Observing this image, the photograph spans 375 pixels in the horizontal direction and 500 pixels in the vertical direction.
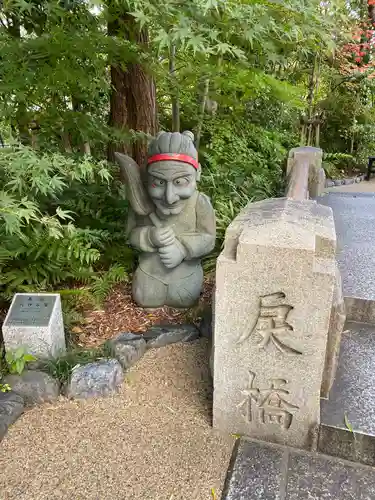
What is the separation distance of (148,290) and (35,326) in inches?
44.8

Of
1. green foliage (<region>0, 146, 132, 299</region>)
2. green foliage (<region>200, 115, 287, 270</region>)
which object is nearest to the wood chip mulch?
green foliage (<region>0, 146, 132, 299</region>)

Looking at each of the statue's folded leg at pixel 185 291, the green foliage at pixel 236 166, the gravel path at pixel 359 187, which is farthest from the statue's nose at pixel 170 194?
the gravel path at pixel 359 187

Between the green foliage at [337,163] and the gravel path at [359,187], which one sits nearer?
the gravel path at [359,187]

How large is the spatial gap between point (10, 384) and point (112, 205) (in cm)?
234

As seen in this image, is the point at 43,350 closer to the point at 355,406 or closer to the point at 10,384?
the point at 10,384

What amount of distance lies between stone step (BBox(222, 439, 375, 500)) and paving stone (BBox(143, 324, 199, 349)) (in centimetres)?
115

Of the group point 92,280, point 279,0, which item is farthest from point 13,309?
point 279,0

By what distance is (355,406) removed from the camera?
89.0 inches

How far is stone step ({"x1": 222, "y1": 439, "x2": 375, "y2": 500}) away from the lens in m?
1.93

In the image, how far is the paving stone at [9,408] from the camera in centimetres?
239

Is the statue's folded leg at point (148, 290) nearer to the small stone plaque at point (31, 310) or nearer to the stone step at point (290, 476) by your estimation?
the small stone plaque at point (31, 310)

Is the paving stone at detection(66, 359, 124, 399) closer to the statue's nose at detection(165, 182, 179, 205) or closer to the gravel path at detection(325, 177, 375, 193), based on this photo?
the statue's nose at detection(165, 182, 179, 205)

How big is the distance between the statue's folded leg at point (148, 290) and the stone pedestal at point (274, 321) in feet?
4.88

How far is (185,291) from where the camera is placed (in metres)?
3.61
